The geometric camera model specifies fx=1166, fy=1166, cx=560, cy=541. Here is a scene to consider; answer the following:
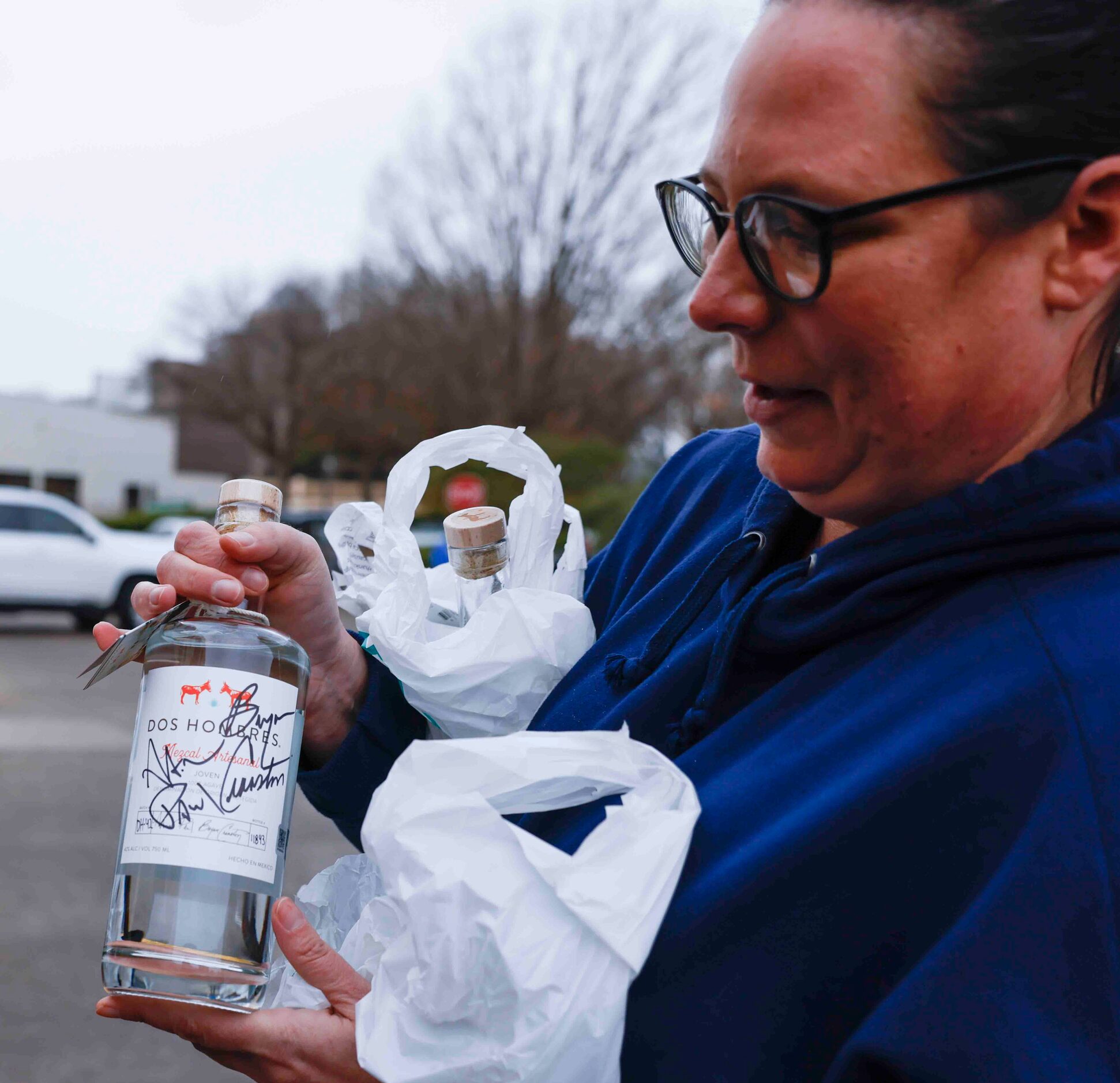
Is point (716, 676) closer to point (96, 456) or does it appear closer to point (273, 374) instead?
point (273, 374)

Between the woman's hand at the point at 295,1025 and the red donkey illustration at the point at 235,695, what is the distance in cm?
24

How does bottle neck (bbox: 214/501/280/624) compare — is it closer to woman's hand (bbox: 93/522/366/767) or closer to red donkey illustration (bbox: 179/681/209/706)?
woman's hand (bbox: 93/522/366/767)

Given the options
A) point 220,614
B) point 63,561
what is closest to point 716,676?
point 220,614

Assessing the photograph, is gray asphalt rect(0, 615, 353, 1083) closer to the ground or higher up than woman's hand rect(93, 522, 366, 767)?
closer to the ground

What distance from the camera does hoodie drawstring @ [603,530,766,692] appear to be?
1479 millimetres

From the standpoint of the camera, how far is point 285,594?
1.71 m

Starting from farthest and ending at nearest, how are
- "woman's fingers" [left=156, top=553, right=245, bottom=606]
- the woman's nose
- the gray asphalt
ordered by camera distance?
the gray asphalt → "woman's fingers" [left=156, top=553, right=245, bottom=606] → the woman's nose

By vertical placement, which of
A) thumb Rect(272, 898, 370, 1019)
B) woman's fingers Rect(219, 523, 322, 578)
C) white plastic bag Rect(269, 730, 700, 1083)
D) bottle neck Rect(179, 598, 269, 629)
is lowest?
thumb Rect(272, 898, 370, 1019)

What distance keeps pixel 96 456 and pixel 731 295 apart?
45.5m

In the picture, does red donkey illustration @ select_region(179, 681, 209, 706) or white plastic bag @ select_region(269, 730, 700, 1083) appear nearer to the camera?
white plastic bag @ select_region(269, 730, 700, 1083)

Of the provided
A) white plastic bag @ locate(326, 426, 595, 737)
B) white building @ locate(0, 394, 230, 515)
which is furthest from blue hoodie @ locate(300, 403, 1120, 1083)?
white building @ locate(0, 394, 230, 515)

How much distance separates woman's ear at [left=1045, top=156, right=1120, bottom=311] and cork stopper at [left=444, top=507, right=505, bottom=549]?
2.83ft

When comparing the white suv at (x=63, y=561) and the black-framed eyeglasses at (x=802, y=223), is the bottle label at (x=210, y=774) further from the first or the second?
the white suv at (x=63, y=561)

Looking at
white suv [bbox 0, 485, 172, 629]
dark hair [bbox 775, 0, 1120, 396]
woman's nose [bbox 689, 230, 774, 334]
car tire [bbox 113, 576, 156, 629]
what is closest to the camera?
dark hair [bbox 775, 0, 1120, 396]
